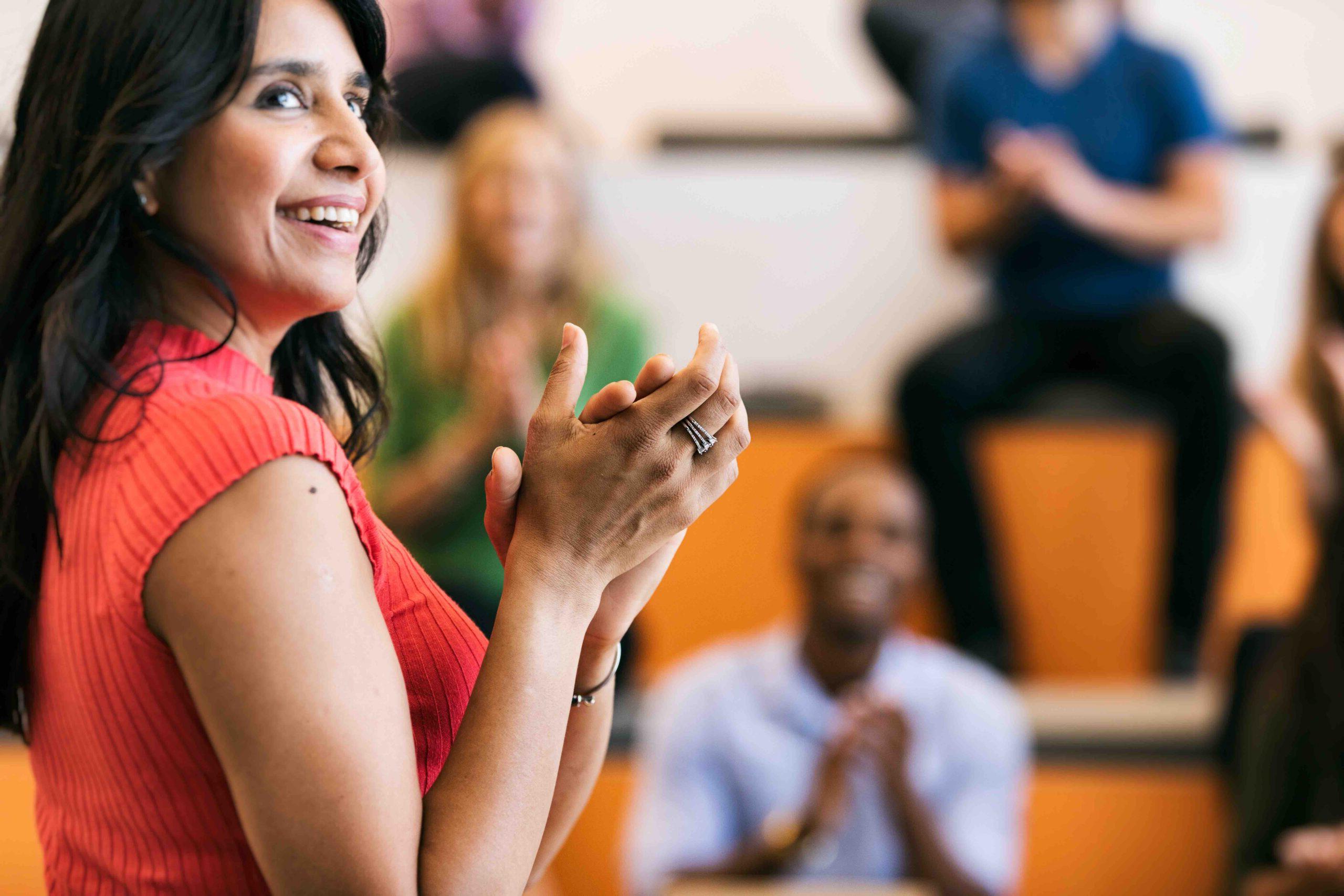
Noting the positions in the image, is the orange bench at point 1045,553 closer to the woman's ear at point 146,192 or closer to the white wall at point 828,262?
the white wall at point 828,262

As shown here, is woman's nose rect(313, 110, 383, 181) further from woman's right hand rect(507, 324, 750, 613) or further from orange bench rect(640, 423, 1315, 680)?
orange bench rect(640, 423, 1315, 680)

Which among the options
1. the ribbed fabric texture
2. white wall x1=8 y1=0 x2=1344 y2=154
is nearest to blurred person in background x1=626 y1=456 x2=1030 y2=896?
the ribbed fabric texture

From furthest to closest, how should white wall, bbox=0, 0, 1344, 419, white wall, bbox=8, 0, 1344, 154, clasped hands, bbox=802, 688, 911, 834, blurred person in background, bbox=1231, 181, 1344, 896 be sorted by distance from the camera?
white wall, bbox=8, 0, 1344, 154
white wall, bbox=0, 0, 1344, 419
clasped hands, bbox=802, 688, 911, 834
blurred person in background, bbox=1231, 181, 1344, 896

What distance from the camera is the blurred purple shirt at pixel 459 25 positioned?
2.05 m

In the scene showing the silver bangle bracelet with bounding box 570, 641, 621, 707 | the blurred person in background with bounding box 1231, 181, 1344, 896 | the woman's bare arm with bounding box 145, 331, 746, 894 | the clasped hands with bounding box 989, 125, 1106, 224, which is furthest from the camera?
the clasped hands with bounding box 989, 125, 1106, 224

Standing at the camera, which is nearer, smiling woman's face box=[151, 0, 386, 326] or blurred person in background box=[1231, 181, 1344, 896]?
smiling woman's face box=[151, 0, 386, 326]

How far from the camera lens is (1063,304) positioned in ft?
6.00

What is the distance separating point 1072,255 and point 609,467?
1489mm

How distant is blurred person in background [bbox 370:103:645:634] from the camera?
4.54 feet

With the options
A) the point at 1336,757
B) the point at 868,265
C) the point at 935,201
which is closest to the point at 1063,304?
the point at 935,201

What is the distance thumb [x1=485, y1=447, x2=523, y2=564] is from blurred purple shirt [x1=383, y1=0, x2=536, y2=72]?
168 centimetres

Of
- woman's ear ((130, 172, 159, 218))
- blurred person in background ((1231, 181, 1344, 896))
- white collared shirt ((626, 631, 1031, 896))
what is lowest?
white collared shirt ((626, 631, 1031, 896))

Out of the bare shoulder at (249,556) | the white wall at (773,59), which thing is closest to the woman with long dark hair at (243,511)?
the bare shoulder at (249,556)

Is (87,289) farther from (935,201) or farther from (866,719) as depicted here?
(935,201)
